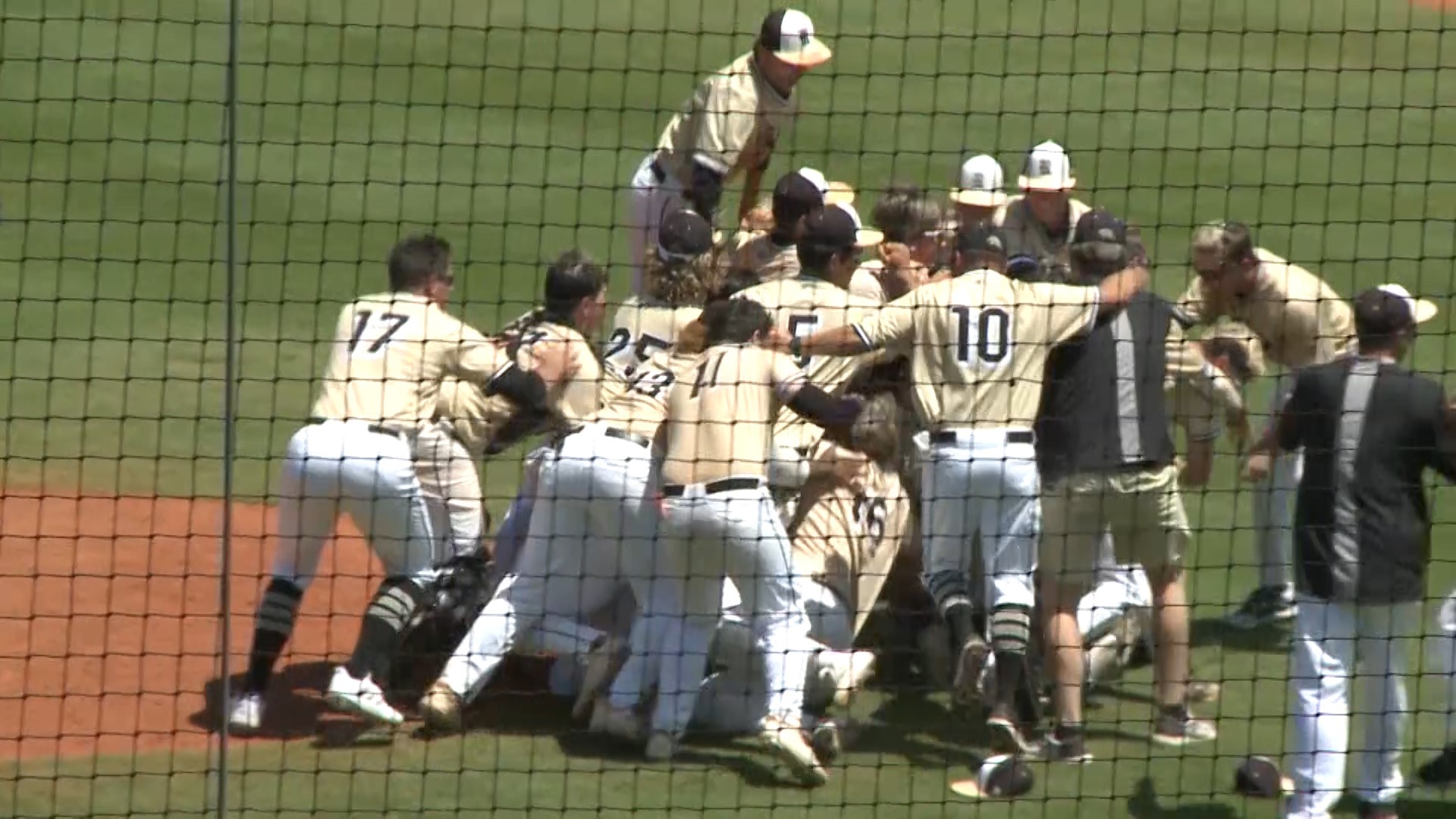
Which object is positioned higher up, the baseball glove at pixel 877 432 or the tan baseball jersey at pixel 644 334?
the tan baseball jersey at pixel 644 334

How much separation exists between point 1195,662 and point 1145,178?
6557mm

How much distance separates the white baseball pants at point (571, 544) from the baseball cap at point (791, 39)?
2711 millimetres

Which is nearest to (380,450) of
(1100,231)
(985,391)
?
(985,391)

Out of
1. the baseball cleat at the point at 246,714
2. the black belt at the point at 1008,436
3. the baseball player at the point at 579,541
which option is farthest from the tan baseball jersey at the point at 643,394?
the baseball cleat at the point at 246,714

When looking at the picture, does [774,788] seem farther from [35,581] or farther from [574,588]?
[35,581]

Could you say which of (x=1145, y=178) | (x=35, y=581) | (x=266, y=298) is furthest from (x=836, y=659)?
(x=1145, y=178)

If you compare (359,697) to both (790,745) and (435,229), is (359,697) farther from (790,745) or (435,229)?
(435,229)

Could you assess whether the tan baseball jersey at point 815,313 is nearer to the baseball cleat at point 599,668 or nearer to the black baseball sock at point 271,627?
the baseball cleat at point 599,668

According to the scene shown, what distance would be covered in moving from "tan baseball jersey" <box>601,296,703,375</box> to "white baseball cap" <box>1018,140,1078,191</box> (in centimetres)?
150

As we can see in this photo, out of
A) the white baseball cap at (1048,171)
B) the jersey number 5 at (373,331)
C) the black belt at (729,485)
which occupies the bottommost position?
the black belt at (729,485)

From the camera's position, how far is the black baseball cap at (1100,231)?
8.12m

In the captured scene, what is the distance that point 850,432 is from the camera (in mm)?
8062

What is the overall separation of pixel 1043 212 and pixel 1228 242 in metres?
0.95

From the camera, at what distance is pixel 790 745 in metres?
7.47
